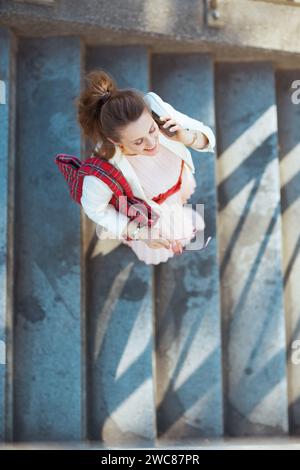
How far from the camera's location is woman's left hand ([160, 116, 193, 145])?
312cm

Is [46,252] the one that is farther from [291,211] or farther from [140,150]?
[291,211]

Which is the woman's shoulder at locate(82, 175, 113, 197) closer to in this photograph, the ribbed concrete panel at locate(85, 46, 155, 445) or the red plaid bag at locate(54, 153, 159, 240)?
the red plaid bag at locate(54, 153, 159, 240)

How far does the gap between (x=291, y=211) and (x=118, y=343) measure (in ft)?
4.76

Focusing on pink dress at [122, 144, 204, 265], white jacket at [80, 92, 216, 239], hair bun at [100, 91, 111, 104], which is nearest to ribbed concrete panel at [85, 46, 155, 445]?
pink dress at [122, 144, 204, 265]

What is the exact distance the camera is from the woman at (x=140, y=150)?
286 centimetres

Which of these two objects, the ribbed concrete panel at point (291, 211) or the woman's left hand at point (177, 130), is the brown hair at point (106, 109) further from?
the ribbed concrete panel at point (291, 211)

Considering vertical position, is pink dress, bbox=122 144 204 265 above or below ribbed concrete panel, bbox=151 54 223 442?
above

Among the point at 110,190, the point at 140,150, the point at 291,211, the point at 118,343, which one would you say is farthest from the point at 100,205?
the point at 291,211

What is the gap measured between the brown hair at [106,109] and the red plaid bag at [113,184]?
9 cm

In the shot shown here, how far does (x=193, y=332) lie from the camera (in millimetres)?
4359

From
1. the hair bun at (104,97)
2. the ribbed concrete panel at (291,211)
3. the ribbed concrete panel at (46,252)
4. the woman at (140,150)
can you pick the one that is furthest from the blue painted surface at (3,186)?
the ribbed concrete panel at (291,211)

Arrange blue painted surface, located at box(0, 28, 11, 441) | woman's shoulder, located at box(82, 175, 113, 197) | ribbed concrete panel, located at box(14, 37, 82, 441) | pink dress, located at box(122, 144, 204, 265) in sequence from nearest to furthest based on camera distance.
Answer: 1. woman's shoulder, located at box(82, 175, 113, 197)
2. pink dress, located at box(122, 144, 204, 265)
3. blue painted surface, located at box(0, 28, 11, 441)
4. ribbed concrete panel, located at box(14, 37, 82, 441)

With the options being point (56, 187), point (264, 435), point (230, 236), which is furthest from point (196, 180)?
point (264, 435)

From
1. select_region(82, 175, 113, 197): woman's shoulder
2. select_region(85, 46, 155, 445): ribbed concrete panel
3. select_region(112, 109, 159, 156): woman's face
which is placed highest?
select_region(112, 109, 159, 156): woman's face
